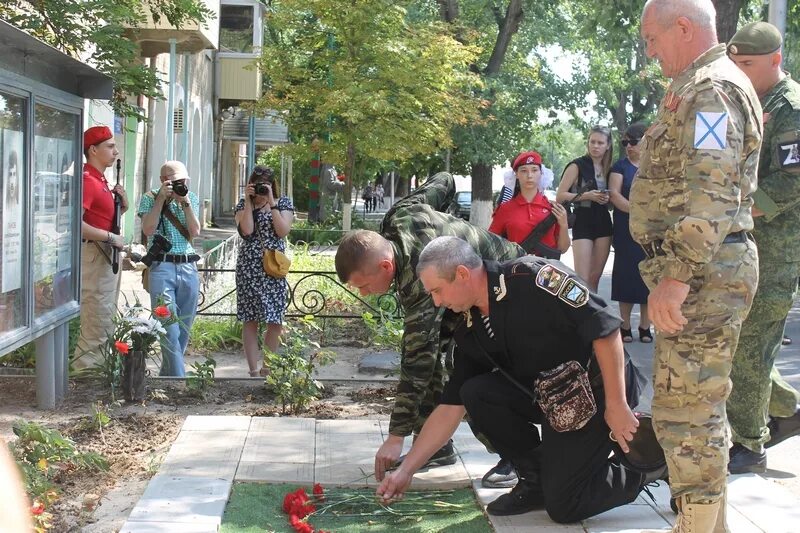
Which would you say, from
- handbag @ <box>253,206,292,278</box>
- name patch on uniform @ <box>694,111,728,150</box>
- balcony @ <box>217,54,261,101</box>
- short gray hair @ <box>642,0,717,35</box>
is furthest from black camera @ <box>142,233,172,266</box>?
balcony @ <box>217,54,261,101</box>

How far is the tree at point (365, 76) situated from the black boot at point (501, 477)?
13836mm

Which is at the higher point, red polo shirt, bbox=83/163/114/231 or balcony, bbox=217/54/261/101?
balcony, bbox=217/54/261/101

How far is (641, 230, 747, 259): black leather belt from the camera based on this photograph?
364cm

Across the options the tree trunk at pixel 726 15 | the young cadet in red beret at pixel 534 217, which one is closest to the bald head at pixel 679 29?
the young cadet in red beret at pixel 534 217

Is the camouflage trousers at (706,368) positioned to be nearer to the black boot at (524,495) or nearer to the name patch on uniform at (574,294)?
the name patch on uniform at (574,294)

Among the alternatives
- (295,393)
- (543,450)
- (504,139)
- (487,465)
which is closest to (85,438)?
(295,393)

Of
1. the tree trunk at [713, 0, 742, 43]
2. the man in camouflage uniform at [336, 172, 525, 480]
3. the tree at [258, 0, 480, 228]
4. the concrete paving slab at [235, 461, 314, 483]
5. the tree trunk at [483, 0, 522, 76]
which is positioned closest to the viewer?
the man in camouflage uniform at [336, 172, 525, 480]

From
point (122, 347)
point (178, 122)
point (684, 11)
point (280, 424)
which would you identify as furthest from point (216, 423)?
point (178, 122)

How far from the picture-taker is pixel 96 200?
7500 mm

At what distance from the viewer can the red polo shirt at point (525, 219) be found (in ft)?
25.1

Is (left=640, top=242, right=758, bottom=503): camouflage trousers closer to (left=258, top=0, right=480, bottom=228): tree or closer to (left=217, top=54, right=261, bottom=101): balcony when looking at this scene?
(left=258, top=0, right=480, bottom=228): tree

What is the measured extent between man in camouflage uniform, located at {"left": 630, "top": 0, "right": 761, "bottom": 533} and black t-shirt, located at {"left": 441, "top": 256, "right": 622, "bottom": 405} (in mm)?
354

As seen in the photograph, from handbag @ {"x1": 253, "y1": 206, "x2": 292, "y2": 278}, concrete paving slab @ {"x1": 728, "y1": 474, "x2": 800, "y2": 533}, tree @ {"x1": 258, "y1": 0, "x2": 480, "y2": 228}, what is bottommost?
concrete paving slab @ {"x1": 728, "y1": 474, "x2": 800, "y2": 533}

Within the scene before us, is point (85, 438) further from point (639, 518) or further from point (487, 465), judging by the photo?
point (639, 518)
